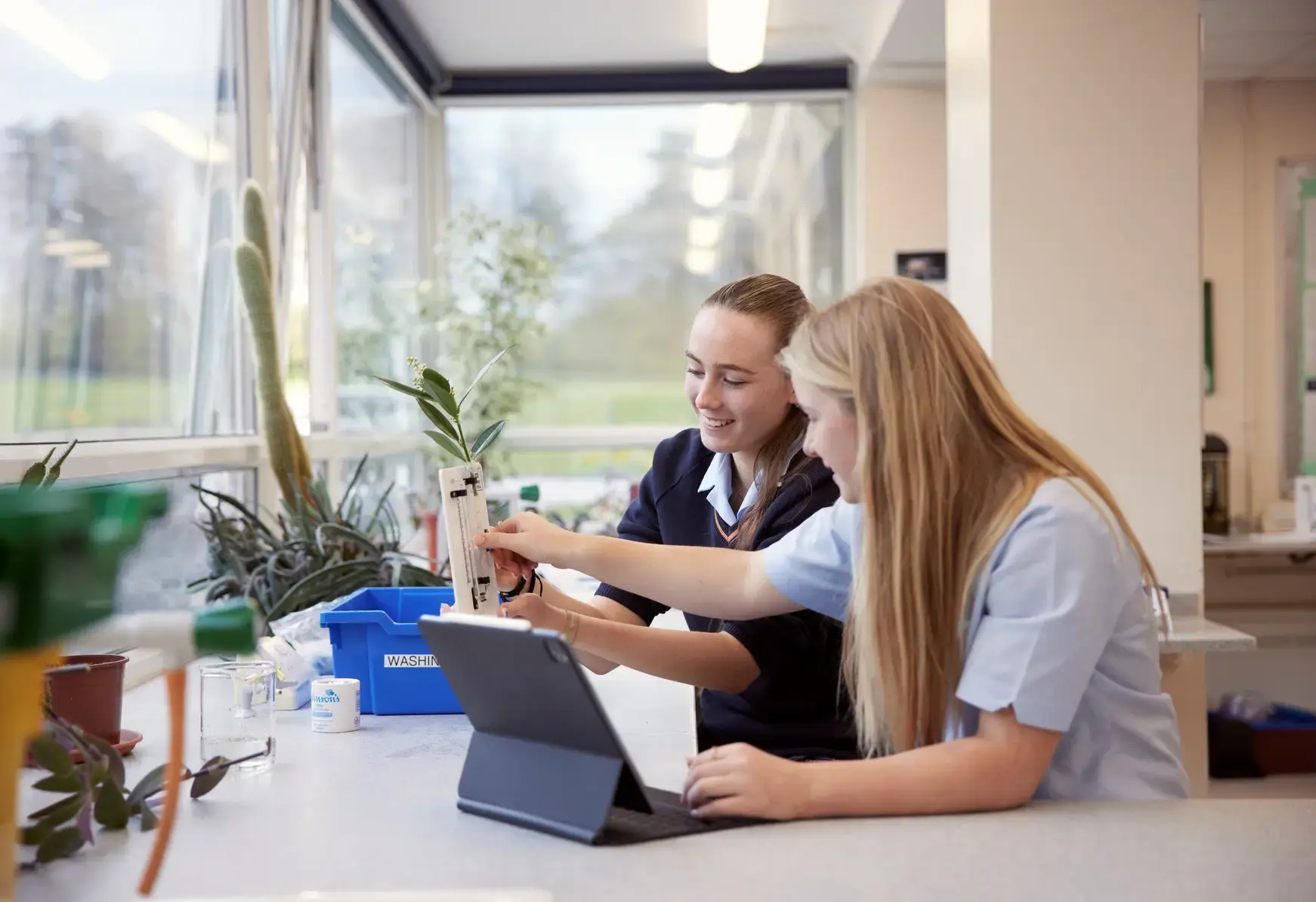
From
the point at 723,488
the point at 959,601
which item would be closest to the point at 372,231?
the point at 723,488

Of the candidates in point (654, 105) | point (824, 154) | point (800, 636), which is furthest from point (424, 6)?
point (800, 636)

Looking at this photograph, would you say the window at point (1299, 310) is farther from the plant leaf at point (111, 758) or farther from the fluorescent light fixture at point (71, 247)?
the plant leaf at point (111, 758)

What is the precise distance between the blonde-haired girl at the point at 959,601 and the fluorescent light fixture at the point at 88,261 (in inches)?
66.3

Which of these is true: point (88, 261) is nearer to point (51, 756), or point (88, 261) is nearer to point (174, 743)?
point (51, 756)

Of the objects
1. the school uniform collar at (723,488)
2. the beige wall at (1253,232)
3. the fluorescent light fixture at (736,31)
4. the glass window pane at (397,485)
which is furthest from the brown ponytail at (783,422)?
the beige wall at (1253,232)

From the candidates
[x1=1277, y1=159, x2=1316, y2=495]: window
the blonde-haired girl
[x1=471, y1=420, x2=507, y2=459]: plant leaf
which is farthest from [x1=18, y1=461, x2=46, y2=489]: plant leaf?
[x1=1277, y1=159, x2=1316, y2=495]: window

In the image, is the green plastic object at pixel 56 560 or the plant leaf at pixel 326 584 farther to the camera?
the plant leaf at pixel 326 584

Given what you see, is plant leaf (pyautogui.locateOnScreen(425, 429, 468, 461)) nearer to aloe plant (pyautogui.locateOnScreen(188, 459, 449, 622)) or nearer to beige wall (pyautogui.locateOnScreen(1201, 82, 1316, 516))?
aloe plant (pyautogui.locateOnScreen(188, 459, 449, 622))

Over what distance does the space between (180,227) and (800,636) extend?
2015mm

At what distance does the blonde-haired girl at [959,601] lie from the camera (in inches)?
46.6

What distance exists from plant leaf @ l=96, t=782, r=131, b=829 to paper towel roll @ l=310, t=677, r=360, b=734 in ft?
1.65

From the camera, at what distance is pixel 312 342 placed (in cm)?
407

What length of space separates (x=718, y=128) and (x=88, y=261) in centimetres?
369

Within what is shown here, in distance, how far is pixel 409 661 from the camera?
1754 millimetres
